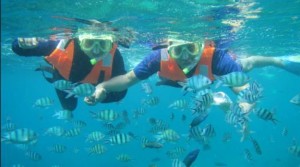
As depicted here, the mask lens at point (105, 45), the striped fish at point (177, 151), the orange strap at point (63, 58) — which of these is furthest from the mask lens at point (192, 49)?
the striped fish at point (177, 151)

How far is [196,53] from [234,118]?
→ 1763mm

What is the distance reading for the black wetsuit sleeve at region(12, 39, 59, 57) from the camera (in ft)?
25.0

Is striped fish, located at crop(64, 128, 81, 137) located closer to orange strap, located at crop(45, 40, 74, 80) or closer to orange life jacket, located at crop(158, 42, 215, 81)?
orange strap, located at crop(45, 40, 74, 80)

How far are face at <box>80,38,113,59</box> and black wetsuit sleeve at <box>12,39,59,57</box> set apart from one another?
34.3 inches

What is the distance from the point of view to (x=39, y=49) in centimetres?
779

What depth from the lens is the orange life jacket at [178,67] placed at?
7.46m

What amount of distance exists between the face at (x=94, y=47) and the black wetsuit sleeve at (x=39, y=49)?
0.87 metres

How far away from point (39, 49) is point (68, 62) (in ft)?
2.79

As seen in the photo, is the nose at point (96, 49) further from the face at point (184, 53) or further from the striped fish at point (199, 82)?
the striped fish at point (199, 82)

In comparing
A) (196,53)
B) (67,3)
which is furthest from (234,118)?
(67,3)

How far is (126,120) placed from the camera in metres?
13.5

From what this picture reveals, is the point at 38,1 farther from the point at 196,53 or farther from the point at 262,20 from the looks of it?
the point at 262,20

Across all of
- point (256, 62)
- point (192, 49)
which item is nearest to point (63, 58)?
point (192, 49)

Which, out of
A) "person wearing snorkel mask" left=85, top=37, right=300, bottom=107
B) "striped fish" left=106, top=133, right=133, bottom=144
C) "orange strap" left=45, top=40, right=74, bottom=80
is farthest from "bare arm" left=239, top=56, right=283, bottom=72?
"orange strap" left=45, top=40, right=74, bottom=80
